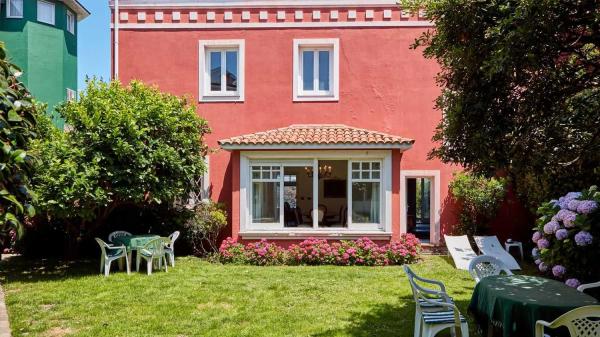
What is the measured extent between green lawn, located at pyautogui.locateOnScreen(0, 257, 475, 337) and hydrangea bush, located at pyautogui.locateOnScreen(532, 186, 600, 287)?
5.28 feet

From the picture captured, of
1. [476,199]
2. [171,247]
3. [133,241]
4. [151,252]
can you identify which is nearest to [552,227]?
[476,199]

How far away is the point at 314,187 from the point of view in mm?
13484

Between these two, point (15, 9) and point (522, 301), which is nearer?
point (522, 301)

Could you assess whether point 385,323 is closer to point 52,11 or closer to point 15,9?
point 15,9

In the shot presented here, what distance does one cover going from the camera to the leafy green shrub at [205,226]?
1350 cm

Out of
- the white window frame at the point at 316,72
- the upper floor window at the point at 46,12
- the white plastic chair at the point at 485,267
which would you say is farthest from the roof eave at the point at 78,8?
the white plastic chair at the point at 485,267

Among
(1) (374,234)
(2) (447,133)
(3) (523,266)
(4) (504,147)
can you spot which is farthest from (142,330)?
(3) (523,266)

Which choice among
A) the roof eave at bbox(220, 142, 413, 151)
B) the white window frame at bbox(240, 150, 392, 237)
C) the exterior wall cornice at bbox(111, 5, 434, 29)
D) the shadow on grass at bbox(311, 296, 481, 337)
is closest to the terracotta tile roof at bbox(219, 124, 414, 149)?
the roof eave at bbox(220, 142, 413, 151)

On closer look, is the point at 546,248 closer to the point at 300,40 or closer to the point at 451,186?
the point at 451,186

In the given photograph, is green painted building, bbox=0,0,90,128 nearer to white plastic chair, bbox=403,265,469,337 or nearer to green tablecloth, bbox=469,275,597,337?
white plastic chair, bbox=403,265,469,337

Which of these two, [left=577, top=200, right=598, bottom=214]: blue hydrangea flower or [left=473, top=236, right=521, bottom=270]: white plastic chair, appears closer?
[left=577, top=200, right=598, bottom=214]: blue hydrangea flower

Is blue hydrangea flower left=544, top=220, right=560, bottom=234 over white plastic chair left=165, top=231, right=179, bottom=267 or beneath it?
over

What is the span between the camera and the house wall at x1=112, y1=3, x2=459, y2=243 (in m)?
14.6

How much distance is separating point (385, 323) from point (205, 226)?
746cm
